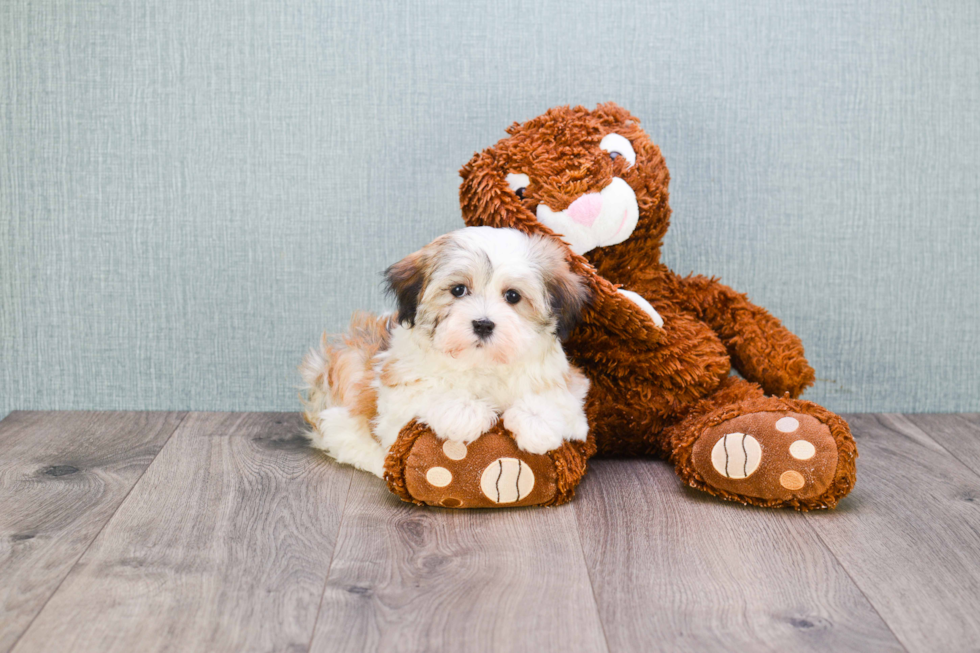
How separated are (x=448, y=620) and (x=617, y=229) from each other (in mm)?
821

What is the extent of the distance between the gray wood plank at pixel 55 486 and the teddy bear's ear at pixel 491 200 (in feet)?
2.74

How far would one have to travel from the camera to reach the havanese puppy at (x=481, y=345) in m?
1.43

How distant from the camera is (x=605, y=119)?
1.74 meters

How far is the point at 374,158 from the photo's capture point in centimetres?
208

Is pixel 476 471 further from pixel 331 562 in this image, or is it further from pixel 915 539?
pixel 915 539

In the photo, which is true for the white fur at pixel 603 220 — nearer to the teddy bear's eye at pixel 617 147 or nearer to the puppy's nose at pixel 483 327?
the teddy bear's eye at pixel 617 147

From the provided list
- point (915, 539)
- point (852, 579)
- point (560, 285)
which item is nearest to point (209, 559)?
point (560, 285)

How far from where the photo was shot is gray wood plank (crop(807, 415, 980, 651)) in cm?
118

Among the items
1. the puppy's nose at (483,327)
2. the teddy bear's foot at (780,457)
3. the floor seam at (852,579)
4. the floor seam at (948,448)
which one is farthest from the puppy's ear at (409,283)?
the floor seam at (948,448)

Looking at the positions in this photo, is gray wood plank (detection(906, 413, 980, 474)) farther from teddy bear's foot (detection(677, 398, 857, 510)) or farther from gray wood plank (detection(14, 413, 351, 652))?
gray wood plank (detection(14, 413, 351, 652))

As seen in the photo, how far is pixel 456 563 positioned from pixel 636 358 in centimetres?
59

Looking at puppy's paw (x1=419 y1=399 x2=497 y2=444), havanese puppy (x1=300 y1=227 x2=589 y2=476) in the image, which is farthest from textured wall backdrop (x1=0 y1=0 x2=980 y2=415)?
puppy's paw (x1=419 y1=399 x2=497 y2=444)

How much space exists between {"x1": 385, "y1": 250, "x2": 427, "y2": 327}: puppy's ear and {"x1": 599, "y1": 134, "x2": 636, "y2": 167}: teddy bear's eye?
1.46 ft

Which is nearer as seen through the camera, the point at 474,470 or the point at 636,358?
the point at 474,470
